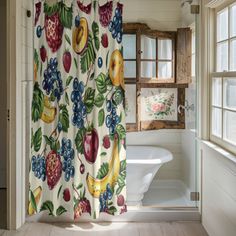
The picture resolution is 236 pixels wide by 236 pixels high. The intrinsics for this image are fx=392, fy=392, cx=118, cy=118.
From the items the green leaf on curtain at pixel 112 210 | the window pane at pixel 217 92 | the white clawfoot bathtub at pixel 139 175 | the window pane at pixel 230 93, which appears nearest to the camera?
the window pane at pixel 230 93

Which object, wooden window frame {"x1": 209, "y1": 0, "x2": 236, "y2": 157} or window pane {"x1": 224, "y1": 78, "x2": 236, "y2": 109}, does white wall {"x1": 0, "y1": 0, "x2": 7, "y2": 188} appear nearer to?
wooden window frame {"x1": 209, "y1": 0, "x2": 236, "y2": 157}

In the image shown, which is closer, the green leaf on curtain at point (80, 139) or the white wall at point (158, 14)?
the green leaf on curtain at point (80, 139)

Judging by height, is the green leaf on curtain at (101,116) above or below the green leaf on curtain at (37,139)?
above

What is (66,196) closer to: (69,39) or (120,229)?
(120,229)

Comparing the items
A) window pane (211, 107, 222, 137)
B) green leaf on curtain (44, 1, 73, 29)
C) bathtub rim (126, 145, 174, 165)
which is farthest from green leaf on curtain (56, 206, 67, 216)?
green leaf on curtain (44, 1, 73, 29)

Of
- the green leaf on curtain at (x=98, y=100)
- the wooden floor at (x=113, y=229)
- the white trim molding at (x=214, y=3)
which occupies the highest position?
the white trim molding at (x=214, y=3)

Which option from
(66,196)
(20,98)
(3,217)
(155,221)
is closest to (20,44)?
(20,98)

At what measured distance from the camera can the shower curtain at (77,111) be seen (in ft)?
11.3

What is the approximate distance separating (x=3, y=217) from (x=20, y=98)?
1198 mm

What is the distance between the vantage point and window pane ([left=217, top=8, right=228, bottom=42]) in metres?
3.11

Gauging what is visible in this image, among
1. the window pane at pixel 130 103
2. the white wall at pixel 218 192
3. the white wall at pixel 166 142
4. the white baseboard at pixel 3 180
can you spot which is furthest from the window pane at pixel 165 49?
the white baseboard at pixel 3 180

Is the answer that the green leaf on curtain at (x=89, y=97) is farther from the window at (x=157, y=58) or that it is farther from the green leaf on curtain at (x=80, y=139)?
the window at (x=157, y=58)

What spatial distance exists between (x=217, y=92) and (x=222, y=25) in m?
0.56

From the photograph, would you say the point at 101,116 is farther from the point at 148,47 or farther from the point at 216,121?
the point at 148,47
